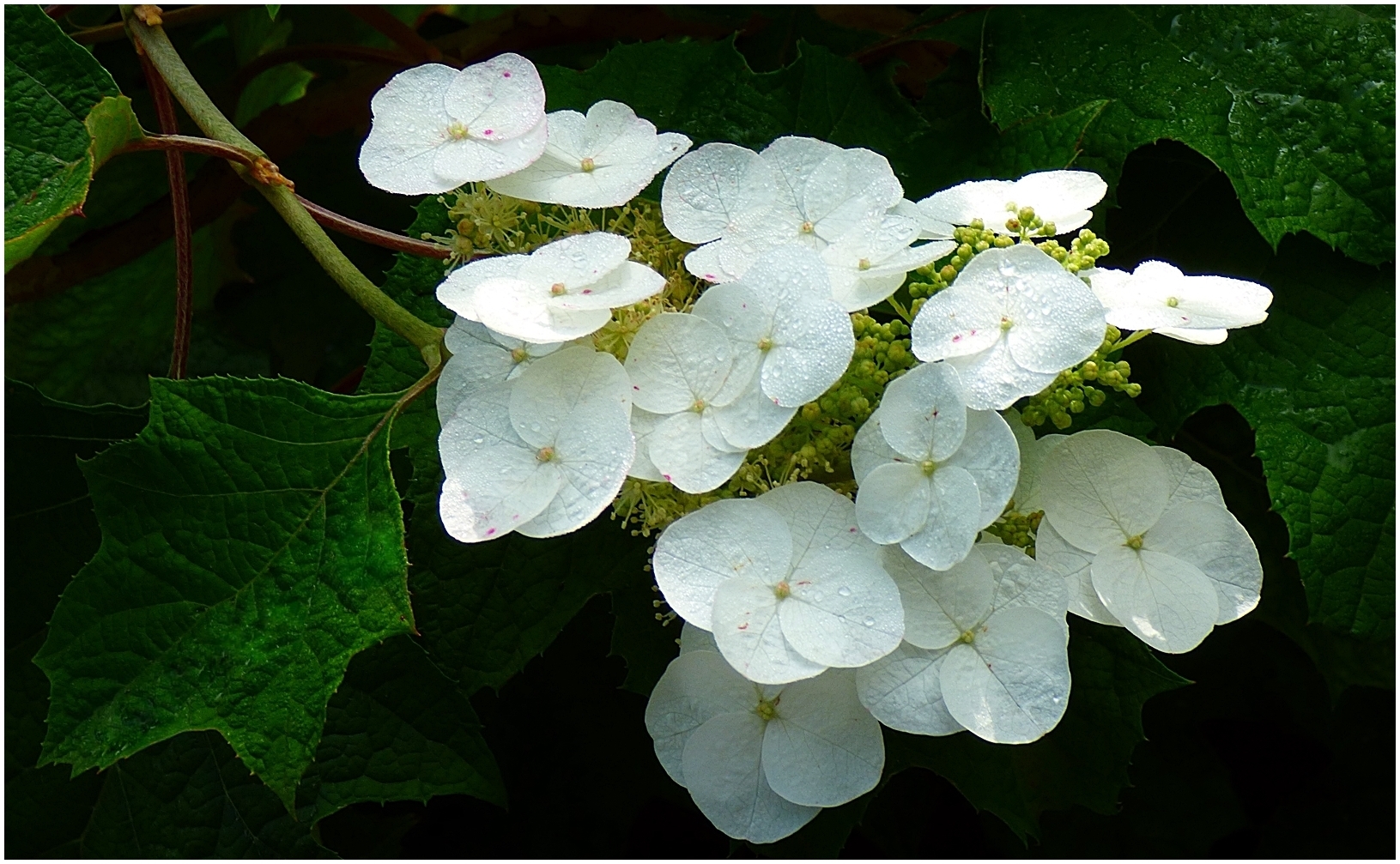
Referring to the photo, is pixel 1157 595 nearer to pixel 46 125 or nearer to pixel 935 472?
pixel 935 472

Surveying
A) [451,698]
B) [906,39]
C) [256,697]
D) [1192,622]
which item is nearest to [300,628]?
[256,697]

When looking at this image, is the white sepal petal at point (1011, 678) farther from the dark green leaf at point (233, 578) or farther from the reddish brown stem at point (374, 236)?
the reddish brown stem at point (374, 236)

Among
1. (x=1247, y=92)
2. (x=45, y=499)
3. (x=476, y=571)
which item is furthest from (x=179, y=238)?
(x=1247, y=92)

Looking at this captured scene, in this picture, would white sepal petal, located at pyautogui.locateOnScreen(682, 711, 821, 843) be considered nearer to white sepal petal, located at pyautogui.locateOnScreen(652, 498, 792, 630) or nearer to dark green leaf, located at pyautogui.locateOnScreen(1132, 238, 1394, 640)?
white sepal petal, located at pyautogui.locateOnScreen(652, 498, 792, 630)

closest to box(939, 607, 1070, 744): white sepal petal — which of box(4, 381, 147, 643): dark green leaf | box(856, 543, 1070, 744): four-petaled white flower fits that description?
box(856, 543, 1070, 744): four-petaled white flower

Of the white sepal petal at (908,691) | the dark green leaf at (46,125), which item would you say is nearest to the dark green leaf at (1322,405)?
the white sepal petal at (908,691)

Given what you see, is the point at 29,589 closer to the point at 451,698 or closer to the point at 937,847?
the point at 451,698
